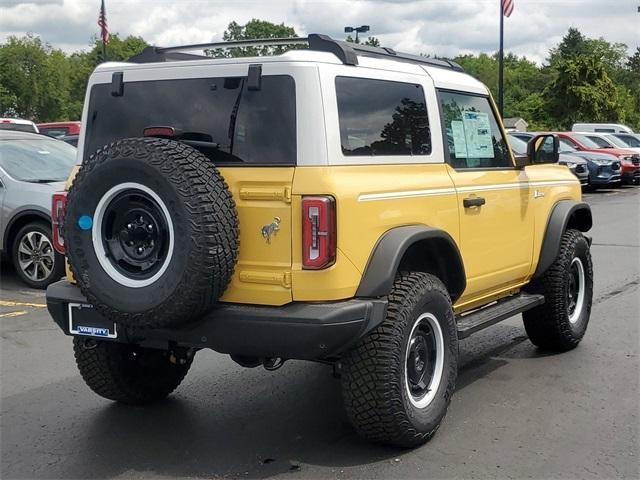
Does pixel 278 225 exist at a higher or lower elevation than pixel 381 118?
lower

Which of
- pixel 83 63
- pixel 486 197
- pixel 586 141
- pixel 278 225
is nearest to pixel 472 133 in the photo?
pixel 486 197

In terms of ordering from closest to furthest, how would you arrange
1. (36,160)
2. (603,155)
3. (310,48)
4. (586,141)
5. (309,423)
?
1. (310,48)
2. (309,423)
3. (36,160)
4. (603,155)
5. (586,141)

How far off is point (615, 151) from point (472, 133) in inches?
803

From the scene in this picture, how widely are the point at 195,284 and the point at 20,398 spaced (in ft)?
7.42

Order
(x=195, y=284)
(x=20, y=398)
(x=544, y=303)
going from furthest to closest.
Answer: (x=544, y=303)
(x=20, y=398)
(x=195, y=284)

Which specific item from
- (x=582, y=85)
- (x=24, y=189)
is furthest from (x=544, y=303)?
(x=582, y=85)

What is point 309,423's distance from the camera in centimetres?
474

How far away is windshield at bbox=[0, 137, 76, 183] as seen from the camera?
9.68m

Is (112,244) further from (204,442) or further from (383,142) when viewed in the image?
(383,142)

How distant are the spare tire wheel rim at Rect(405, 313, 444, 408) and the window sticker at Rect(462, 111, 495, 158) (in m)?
1.31

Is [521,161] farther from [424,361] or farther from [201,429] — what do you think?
[201,429]

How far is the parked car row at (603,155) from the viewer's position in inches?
895

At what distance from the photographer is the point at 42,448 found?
4.41 meters

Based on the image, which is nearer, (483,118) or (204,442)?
(204,442)
